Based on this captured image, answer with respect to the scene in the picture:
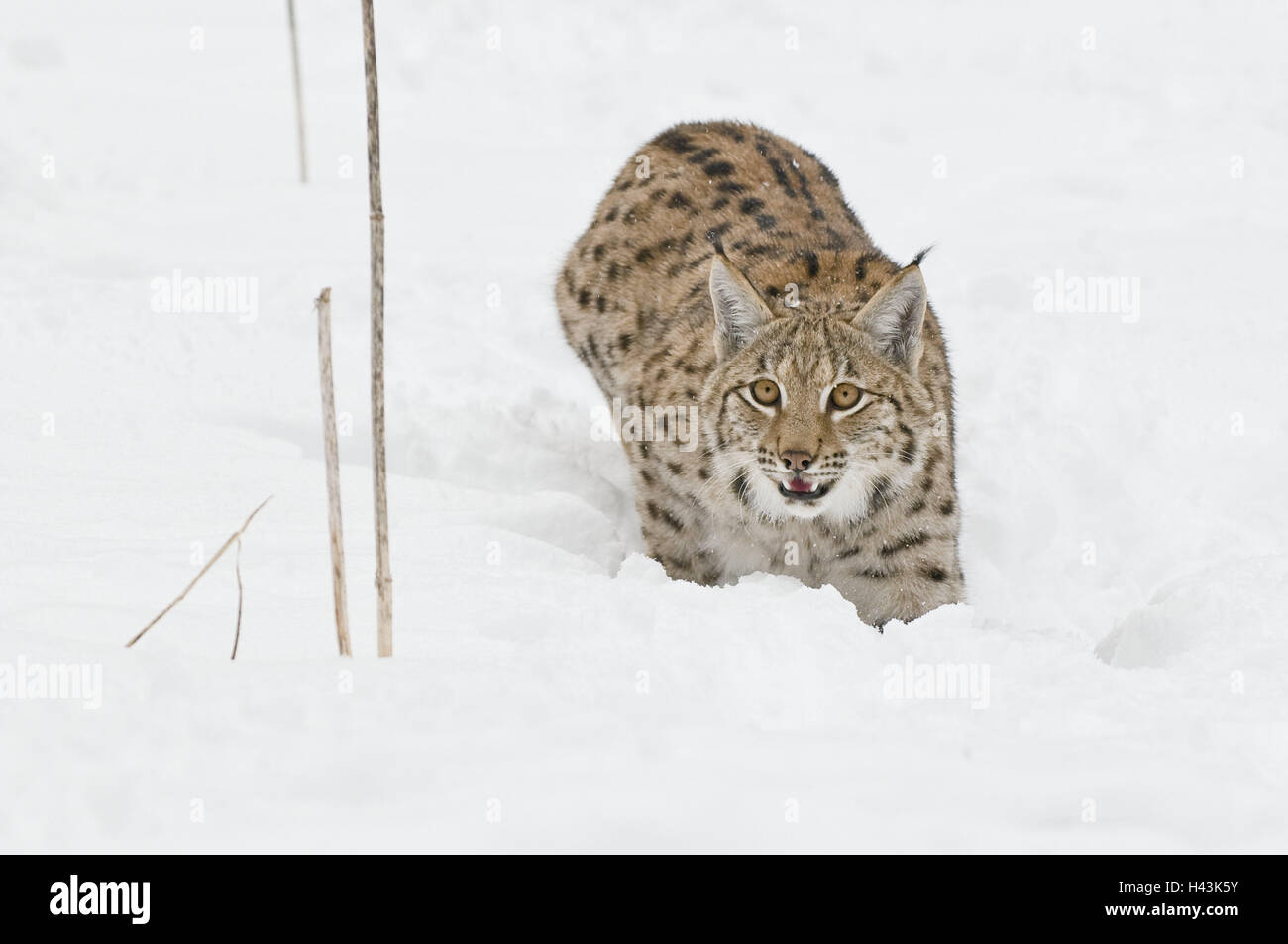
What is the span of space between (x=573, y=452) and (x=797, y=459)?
5.97 ft

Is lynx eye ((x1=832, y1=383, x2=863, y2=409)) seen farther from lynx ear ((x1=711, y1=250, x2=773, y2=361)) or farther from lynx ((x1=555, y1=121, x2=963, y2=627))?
lynx ear ((x1=711, y1=250, x2=773, y2=361))

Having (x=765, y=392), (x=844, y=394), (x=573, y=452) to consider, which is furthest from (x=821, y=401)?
(x=573, y=452)

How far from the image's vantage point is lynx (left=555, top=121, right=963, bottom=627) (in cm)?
475

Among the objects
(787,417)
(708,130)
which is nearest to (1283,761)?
(787,417)

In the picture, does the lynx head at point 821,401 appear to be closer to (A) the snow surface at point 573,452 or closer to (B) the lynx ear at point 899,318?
(B) the lynx ear at point 899,318

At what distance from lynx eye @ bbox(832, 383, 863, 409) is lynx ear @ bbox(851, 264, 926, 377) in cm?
20

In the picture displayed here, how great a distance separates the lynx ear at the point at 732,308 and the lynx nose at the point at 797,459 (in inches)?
19.8

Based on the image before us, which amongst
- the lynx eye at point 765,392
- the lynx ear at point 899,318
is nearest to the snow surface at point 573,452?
the lynx eye at point 765,392

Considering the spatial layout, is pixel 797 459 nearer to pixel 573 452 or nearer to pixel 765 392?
pixel 765 392

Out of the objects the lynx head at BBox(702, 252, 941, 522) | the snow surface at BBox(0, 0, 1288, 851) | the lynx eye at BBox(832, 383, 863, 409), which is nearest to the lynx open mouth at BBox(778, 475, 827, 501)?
the lynx head at BBox(702, 252, 941, 522)

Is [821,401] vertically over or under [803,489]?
over

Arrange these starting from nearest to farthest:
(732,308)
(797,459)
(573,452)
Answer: (797,459) < (732,308) < (573,452)

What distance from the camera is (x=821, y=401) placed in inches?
187

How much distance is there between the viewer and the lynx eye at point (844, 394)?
4742mm
